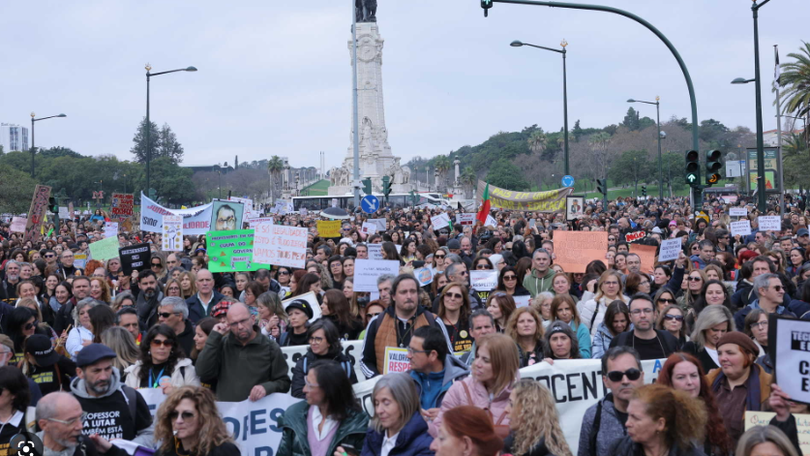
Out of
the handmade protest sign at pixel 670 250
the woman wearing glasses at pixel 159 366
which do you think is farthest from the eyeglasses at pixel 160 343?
the handmade protest sign at pixel 670 250

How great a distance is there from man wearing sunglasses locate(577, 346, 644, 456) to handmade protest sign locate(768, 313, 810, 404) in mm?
788

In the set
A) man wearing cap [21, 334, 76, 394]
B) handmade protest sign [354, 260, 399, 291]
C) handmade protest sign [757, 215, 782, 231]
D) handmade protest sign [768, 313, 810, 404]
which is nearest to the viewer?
handmade protest sign [768, 313, 810, 404]

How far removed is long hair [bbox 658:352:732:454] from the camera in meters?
4.60

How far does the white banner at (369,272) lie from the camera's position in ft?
32.2


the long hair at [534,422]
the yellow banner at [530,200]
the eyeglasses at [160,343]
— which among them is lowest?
the long hair at [534,422]

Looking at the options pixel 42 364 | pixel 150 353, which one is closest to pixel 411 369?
pixel 150 353

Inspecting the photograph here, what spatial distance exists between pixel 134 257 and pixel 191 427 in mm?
7586

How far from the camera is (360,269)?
9.88 m

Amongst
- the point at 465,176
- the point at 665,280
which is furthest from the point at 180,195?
the point at 665,280

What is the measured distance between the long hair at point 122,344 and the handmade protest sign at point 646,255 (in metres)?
7.82

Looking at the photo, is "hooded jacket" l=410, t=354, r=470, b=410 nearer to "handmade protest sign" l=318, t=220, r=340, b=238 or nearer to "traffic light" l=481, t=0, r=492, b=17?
"traffic light" l=481, t=0, r=492, b=17

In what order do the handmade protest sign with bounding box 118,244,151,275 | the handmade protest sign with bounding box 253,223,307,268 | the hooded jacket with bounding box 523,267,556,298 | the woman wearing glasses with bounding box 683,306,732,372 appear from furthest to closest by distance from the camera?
the handmade protest sign with bounding box 253,223,307,268 → the handmade protest sign with bounding box 118,244,151,275 → the hooded jacket with bounding box 523,267,556,298 → the woman wearing glasses with bounding box 683,306,732,372

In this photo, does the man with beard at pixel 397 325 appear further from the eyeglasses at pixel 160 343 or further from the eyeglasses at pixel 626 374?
the eyeglasses at pixel 626 374

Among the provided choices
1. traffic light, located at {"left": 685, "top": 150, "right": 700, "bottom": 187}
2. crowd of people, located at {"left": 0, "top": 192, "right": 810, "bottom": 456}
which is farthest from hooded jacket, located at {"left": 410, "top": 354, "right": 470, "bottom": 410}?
traffic light, located at {"left": 685, "top": 150, "right": 700, "bottom": 187}
